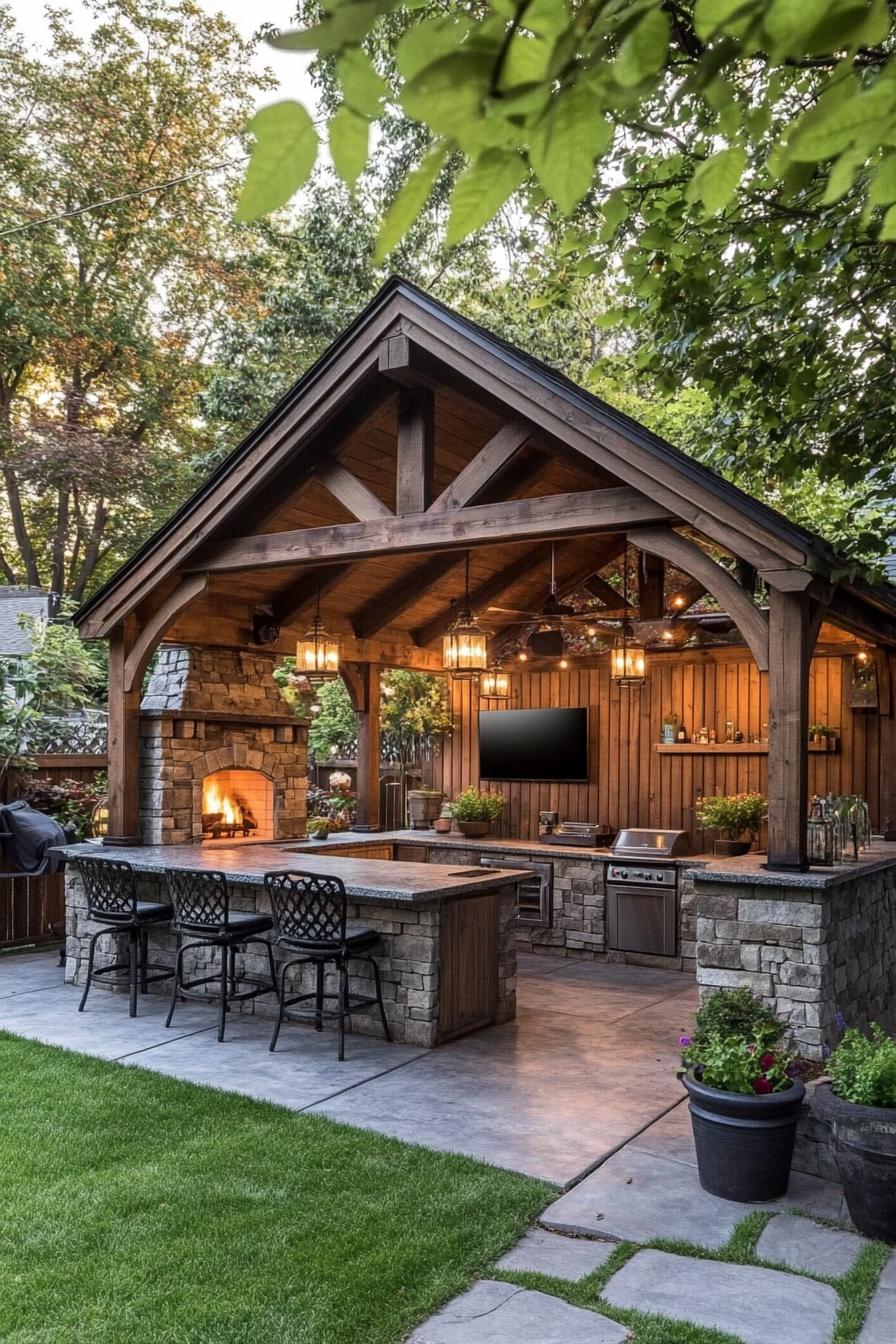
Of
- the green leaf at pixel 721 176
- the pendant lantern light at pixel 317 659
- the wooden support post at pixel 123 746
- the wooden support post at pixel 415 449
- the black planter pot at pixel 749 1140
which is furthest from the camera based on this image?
the wooden support post at pixel 123 746

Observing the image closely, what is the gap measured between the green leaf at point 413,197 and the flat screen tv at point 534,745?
9.26 meters

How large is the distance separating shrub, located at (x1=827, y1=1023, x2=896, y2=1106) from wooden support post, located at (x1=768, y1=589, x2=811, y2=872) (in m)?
1.19

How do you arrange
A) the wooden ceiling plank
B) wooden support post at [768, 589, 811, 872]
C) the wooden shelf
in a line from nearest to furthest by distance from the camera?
wooden support post at [768, 589, 811, 872] → the wooden ceiling plank → the wooden shelf

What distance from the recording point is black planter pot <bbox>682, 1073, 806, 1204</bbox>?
13.6 ft

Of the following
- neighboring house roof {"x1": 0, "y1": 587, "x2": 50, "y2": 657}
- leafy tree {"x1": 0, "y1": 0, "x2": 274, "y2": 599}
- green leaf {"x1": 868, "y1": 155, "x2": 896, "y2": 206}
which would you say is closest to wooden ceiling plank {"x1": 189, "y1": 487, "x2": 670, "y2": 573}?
green leaf {"x1": 868, "y1": 155, "x2": 896, "y2": 206}

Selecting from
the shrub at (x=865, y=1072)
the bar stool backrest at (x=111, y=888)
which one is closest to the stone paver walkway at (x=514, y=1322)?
the shrub at (x=865, y=1072)

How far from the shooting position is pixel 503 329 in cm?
1566

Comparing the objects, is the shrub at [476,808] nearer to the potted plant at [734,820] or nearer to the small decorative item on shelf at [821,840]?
the potted plant at [734,820]

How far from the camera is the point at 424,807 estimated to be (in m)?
11.2

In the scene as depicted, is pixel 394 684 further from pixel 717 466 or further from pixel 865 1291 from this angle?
pixel 865 1291

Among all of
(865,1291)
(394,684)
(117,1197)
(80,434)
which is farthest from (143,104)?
(865,1291)

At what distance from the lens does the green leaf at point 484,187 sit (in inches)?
57.0

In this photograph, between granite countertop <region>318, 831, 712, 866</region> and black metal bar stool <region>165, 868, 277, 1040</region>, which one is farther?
granite countertop <region>318, 831, 712, 866</region>

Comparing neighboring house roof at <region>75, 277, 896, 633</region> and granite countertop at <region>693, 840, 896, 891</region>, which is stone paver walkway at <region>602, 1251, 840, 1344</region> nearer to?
granite countertop at <region>693, 840, 896, 891</region>
